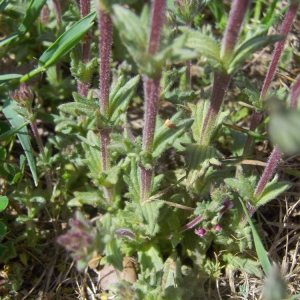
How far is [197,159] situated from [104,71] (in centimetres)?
93

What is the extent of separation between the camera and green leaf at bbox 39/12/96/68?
3.26m

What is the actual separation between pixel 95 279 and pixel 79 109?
153cm

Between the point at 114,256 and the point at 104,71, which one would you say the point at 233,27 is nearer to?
the point at 104,71

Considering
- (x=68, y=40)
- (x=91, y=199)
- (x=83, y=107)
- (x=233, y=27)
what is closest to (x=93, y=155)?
(x=91, y=199)

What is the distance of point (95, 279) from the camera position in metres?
3.70

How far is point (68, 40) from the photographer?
334 centimetres

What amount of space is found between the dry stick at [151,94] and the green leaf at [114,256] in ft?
2.14

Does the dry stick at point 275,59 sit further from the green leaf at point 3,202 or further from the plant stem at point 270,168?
the green leaf at point 3,202

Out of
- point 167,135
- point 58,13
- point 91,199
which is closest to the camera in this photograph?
point 167,135

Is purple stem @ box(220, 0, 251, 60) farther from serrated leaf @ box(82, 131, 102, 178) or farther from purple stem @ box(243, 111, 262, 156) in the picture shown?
serrated leaf @ box(82, 131, 102, 178)

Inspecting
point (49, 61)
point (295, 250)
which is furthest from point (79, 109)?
A: point (295, 250)

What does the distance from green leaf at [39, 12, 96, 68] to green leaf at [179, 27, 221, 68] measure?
968 mm

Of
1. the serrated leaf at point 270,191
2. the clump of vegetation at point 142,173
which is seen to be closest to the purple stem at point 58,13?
the clump of vegetation at point 142,173

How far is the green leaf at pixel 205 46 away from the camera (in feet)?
8.41
